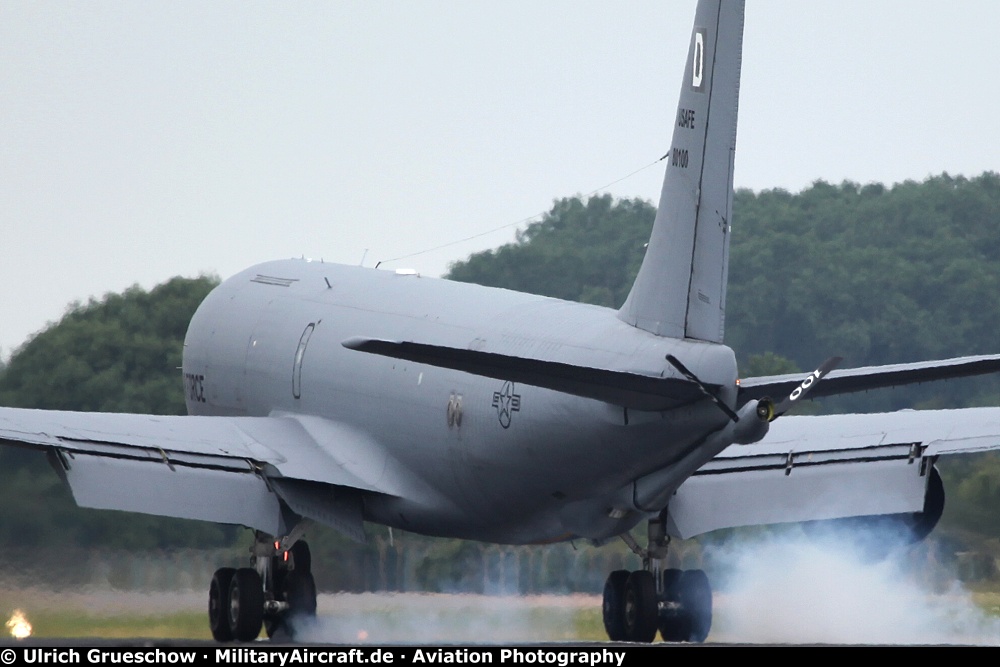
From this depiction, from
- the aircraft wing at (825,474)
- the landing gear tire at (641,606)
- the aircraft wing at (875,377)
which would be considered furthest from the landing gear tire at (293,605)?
the aircraft wing at (875,377)

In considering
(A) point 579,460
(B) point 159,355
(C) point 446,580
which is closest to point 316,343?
(C) point 446,580

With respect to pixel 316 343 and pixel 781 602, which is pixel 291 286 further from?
pixel 781 602

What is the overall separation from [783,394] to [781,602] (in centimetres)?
988

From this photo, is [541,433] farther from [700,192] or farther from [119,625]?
[119,625]

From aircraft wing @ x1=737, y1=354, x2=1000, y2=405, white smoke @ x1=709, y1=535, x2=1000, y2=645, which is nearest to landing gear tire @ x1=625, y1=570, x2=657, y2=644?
white smoke @ x1=709, y1=535, x2=1000, y2=645

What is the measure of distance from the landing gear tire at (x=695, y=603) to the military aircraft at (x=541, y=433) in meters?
0.03

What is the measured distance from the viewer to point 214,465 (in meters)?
34.4

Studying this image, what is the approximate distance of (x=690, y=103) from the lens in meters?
29.4

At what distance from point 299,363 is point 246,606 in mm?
5210

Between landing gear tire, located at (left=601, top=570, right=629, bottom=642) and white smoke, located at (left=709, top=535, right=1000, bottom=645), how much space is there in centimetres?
201

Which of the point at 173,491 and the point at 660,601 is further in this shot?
the point at 660,601

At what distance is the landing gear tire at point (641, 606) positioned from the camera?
1348 inches

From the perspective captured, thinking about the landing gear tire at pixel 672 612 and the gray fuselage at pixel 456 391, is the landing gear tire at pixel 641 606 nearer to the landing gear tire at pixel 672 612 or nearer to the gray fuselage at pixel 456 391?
the landing gear tire at pixel 672 612

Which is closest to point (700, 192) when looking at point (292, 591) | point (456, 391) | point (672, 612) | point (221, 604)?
point (456, 391)
